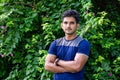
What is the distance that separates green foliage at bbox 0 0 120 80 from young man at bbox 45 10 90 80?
1056mm

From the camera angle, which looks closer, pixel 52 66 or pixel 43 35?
pixel 52 66

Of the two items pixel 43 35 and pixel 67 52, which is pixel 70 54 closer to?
pixel 67 52

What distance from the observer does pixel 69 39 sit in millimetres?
3584

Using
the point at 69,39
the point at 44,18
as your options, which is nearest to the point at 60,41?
the point at 69,39

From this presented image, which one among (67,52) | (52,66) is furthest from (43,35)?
(67,52)

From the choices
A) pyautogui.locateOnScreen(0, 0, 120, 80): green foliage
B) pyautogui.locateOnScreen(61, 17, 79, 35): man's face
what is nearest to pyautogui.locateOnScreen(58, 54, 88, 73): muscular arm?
pyautogui.locateOnScreen(61, 17, 79, 35): man's face

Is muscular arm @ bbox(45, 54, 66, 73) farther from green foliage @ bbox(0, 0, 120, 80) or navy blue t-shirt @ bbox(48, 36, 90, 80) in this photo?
green foliage @ bbox(0, 0, 120, 80)

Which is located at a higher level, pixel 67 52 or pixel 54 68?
pixel 67 52

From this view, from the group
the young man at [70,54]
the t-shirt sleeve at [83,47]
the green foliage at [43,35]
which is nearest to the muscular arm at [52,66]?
the young man at [70,54]

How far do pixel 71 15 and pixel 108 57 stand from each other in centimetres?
172

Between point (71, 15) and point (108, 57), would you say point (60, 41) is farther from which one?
point (108, 57)

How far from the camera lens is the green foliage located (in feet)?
15.9

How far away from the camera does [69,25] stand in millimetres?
3553

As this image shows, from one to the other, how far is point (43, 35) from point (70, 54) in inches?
72.7
